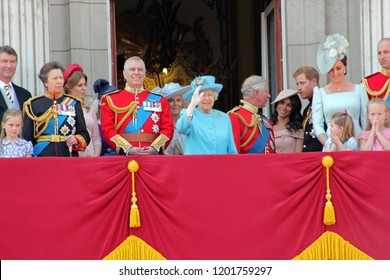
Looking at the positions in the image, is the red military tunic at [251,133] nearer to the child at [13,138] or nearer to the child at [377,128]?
the child at [377,128]

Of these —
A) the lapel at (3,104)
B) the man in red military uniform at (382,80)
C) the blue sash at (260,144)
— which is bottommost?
the blue sash at (260,144)

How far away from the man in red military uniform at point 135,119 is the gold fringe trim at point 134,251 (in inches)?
38.5

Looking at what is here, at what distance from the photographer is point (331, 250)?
1016 centimetres

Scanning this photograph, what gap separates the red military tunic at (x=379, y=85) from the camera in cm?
1124

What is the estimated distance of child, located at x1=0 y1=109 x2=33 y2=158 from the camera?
10.6 metres

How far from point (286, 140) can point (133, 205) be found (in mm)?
2138

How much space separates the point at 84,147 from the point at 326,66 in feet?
7.92

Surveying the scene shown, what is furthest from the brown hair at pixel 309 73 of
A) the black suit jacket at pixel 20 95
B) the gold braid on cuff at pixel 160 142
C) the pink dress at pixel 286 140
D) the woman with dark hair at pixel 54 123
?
the black suit jacket at pixel 20 95

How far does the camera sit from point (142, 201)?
10359mm

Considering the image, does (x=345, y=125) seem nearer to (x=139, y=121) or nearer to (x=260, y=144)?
(x=260, y=144)

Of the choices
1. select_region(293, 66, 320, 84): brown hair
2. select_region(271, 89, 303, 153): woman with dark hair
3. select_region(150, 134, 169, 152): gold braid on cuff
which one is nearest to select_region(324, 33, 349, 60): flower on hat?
select_region(293, 66, 320, 84): brown hair

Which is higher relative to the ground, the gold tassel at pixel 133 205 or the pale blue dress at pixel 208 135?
the pale blue dress at pixel 208 135

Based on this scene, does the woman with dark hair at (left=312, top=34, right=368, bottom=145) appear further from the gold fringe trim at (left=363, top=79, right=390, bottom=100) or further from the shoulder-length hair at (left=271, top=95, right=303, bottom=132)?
the shoulder-length hair at (left=271, top=95, right=303, bottom=132)
